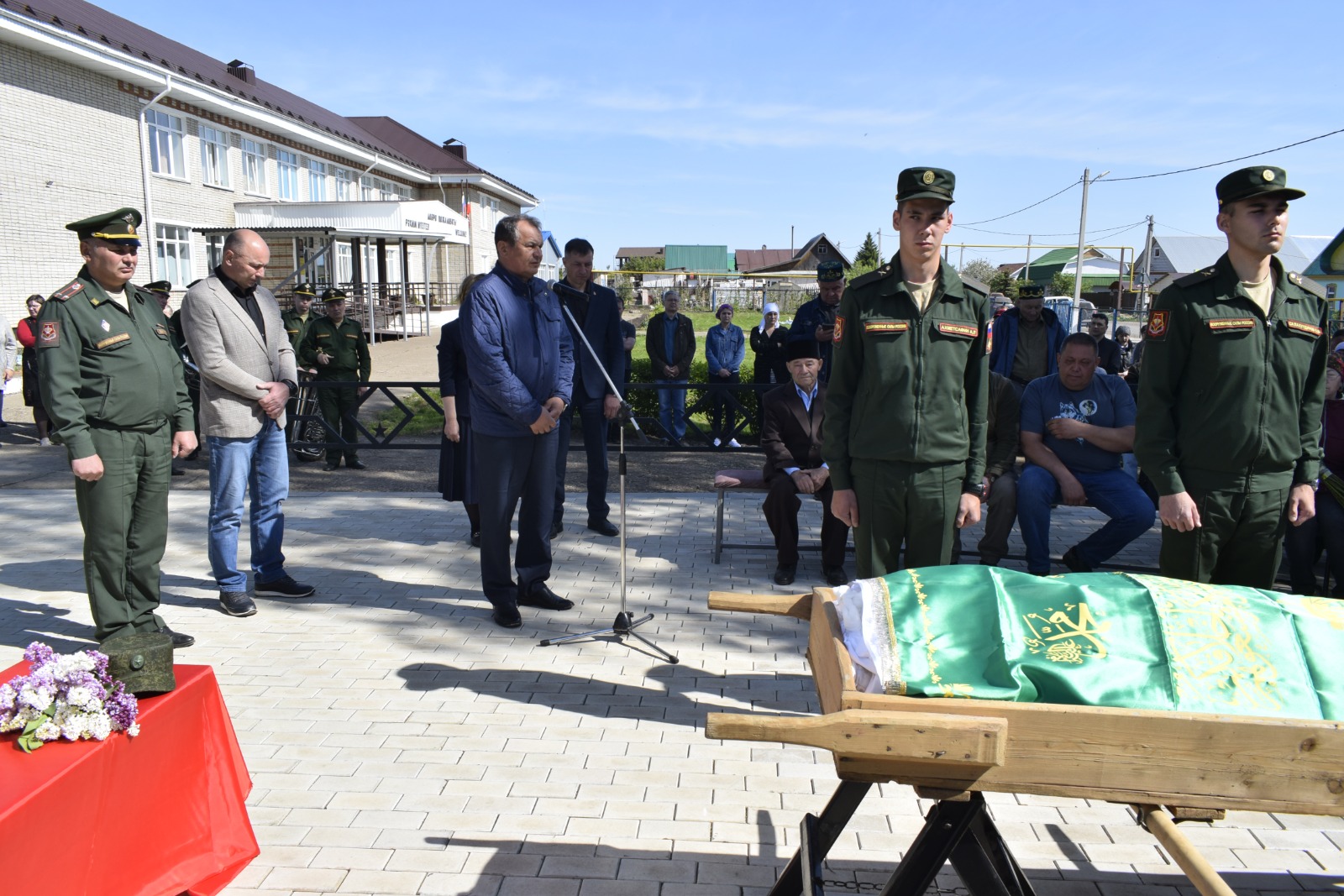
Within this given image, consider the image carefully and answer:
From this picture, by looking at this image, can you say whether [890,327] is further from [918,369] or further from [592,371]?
[592,371]

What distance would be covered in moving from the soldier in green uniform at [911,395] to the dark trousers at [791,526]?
6.79 ft

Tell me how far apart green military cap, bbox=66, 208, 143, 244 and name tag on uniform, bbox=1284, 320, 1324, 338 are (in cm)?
486

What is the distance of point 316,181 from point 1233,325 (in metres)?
34.1

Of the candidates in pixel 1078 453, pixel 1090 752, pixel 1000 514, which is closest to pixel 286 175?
pixel 1000 514

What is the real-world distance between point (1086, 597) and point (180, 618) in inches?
195

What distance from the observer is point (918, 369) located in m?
3.61

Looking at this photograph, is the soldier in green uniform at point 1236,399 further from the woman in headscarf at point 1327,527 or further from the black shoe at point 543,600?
the black shoe at point 543,600

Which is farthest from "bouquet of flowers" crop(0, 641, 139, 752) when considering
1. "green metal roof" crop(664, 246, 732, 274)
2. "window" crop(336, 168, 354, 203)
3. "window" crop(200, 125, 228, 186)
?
"green metal roof" crop(664, 246, 732, 274)

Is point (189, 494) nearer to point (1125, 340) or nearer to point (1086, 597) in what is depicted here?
point (1086, 597)

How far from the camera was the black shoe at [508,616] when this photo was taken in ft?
17.0

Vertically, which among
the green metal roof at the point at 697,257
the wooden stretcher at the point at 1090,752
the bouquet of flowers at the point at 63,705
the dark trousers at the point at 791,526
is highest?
the green metal roof at the point at 697,257

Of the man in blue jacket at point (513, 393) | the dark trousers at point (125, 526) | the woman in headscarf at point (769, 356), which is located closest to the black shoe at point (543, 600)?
the man in blue jacket at point (513, 393)

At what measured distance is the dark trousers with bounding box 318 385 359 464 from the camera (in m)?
9.90

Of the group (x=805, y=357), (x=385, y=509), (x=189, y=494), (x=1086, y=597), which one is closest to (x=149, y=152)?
(x=189, y=494)
